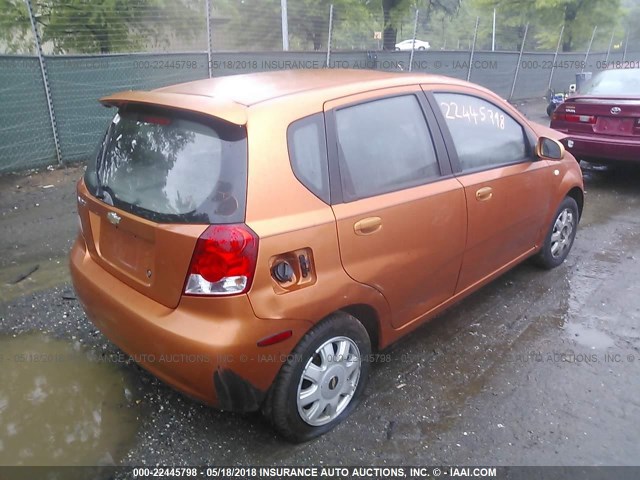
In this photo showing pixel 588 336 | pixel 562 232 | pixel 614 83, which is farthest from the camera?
pixel 614 83

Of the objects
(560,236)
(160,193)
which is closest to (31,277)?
(160,193)

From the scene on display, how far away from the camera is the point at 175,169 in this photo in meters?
2.28

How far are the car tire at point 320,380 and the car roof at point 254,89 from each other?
109cm

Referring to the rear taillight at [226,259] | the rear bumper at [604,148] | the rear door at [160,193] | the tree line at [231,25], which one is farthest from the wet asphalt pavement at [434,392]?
the tree line at [231,25]

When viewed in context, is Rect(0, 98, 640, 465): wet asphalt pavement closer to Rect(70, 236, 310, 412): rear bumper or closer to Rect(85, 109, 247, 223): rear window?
Rect(70, 236, 310, 412): rear bumper

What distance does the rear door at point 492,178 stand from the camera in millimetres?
3109

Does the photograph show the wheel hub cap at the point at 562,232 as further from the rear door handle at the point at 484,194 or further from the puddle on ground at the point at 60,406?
the puddle on ground at the point at 60,406

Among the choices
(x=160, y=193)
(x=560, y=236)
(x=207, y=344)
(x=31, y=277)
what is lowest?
(x=31, y=277)

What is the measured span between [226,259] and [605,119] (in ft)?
20.3

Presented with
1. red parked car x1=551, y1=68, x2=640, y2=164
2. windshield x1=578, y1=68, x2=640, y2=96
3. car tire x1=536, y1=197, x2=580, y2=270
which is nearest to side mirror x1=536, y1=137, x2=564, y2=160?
car tire x1=536, y1=197, x2=580, y2=270

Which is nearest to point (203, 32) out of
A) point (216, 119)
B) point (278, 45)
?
point (278, 45)

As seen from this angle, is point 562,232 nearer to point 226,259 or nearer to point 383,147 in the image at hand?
point 383,147

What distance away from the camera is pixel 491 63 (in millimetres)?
14438

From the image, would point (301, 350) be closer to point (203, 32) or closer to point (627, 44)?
point (203, 32)
